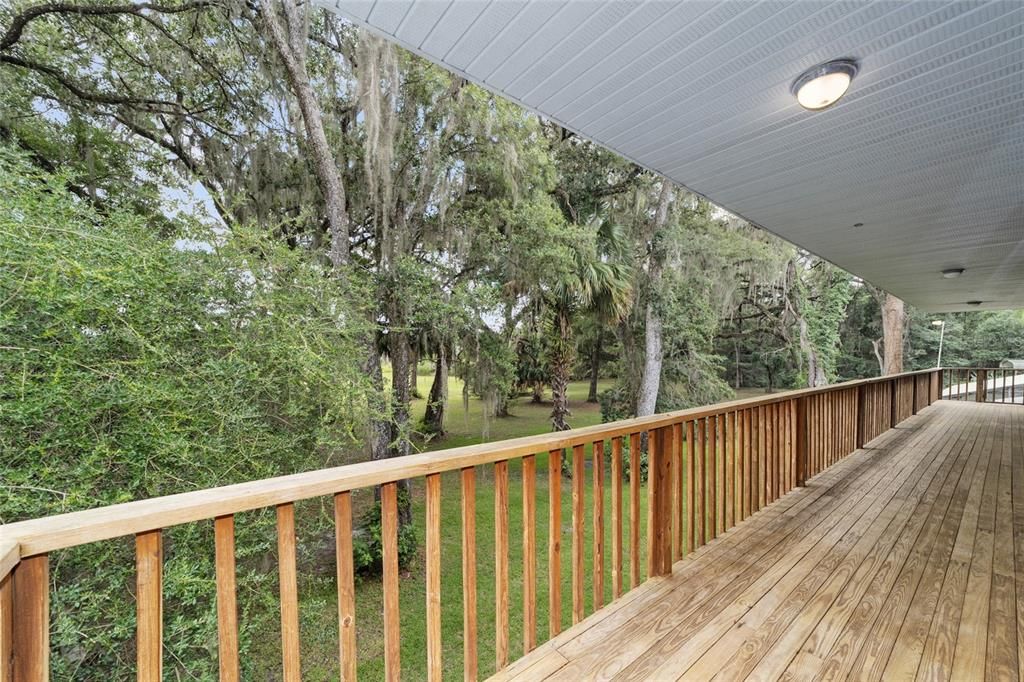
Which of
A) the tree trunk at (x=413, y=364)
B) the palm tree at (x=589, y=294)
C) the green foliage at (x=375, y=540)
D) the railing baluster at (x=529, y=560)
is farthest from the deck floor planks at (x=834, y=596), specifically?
the tree trunk at (x=413, y=364)

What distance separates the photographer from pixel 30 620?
847 millimetres

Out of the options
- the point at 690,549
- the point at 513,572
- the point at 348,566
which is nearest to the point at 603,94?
the point at 348,566

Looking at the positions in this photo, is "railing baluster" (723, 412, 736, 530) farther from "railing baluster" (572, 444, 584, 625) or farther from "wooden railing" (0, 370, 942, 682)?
"railing baluster" (572, 444, 584, 625)

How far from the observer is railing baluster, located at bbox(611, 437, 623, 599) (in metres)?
2.06

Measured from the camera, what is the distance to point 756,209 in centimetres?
383

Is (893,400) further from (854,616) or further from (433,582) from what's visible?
(433,582)

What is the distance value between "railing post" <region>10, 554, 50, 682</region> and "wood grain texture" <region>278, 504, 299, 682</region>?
0.42 m

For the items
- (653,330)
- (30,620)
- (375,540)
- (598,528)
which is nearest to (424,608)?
(375,540)

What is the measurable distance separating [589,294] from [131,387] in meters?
6.38

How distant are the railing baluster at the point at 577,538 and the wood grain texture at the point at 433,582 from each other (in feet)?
2.08

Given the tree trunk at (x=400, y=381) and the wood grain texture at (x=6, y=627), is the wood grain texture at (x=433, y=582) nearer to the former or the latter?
the wood grain texture at (x=6, y=627)

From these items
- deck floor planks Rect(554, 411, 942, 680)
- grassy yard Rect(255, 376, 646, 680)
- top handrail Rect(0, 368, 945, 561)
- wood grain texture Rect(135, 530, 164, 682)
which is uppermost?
top handrail Rect(0, 368, 945, 561)

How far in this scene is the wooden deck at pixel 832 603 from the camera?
66.4 inches

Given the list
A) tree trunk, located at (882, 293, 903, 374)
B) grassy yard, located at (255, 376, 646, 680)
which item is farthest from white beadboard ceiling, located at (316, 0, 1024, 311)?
tree trunk, located at (882, 293, 903, 374)
